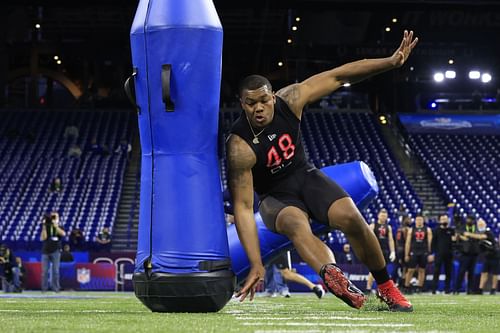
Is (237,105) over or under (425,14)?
under

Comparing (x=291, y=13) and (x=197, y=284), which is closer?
(x=197, y=284)

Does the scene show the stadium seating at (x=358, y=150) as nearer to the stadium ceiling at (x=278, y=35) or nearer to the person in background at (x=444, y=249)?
the stadium ceiling at (x=278, y=35)

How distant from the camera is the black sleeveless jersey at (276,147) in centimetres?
664

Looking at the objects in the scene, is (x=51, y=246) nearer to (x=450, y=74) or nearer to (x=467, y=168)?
Answer: (x=467, y=168)

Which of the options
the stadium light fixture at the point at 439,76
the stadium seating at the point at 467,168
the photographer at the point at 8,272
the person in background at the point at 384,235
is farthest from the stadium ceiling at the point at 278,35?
the photographer at the point at 8,272

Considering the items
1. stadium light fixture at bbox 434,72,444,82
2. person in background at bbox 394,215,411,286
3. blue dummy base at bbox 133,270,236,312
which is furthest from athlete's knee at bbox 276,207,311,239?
stadium light fixture at bbox 434,72,444,82

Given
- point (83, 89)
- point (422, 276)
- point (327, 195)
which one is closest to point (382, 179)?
point (422, 276)

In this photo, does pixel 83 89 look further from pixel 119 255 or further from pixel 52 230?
pixel 52 230

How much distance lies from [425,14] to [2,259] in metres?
20.0

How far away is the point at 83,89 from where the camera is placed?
40938 mm

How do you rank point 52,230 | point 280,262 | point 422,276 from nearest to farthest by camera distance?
point 280,262
point 52,230
point 422,276

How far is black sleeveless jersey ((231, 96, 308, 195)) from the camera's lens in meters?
6.64

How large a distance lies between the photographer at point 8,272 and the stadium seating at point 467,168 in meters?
13.0

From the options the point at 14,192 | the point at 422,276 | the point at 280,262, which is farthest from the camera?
the point at 14,192
